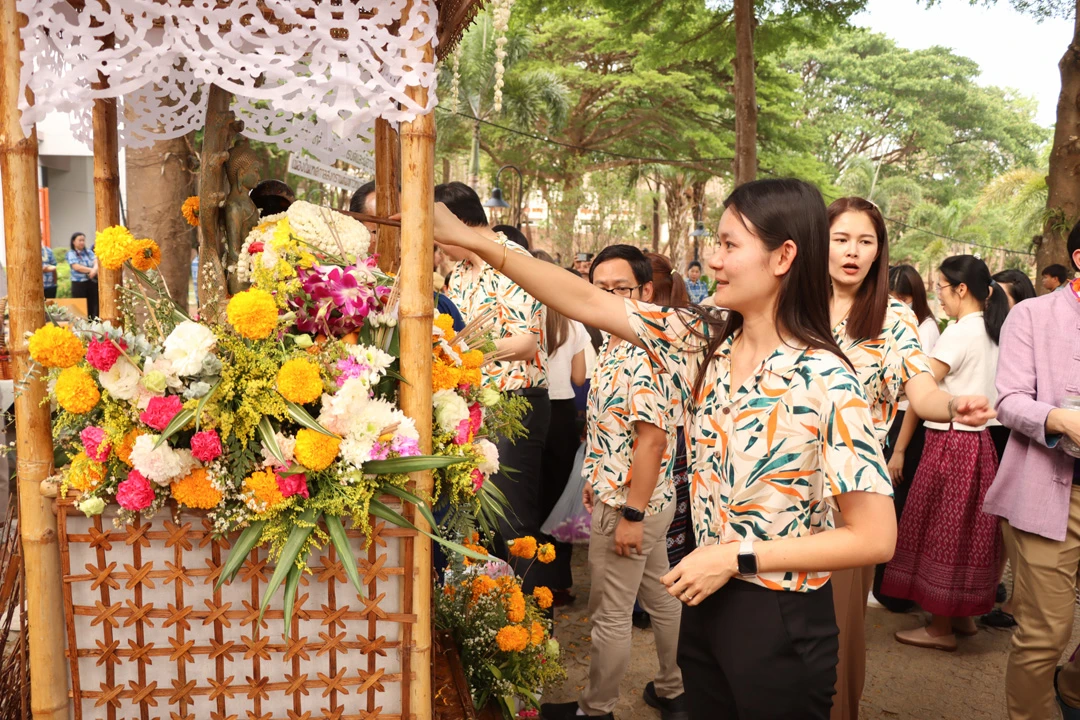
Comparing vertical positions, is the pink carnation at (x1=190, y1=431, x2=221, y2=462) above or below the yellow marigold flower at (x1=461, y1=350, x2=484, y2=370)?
below

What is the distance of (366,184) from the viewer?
3.81 meters

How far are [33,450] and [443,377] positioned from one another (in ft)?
3.09

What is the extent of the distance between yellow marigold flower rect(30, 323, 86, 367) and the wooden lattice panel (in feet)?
1.08

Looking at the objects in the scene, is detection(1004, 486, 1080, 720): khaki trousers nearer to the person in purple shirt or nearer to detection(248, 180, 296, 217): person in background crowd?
the person in purple shirt

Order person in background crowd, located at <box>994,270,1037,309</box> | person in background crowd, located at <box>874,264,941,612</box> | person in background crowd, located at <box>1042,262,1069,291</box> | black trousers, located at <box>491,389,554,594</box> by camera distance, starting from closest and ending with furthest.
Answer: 1. black trousers, located at <box>491,389,554,594</box>
2. person in background crowd, located at <box>874,264,941,612</box>
3. person in background crowd, located at <box>994,270,1037,309</box>
4. person in background crowd, located at <box>1042,262,1069,291</box>

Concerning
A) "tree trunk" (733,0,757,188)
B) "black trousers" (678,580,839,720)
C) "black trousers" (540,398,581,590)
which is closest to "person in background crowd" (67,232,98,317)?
"tree trunk" (733,0,757,188)

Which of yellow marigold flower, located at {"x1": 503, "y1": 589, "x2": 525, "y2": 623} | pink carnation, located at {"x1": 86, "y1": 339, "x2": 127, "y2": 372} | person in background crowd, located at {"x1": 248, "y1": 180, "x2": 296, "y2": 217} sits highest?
person in background crowd, located at {"x1": 248, "y1": 180, "x2": 296, "y2": 217}

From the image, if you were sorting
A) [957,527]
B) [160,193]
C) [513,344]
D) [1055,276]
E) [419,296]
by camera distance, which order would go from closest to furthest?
[419,296], [513,344], [957,527], [160,193], [1055,276]

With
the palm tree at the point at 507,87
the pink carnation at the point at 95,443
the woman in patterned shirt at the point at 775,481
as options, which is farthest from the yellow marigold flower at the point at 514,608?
the palm tree at the point at 507,87

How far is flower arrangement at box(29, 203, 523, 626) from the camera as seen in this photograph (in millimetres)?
1817

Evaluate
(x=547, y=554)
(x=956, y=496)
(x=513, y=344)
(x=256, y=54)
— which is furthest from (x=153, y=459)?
(x=956, y=496)

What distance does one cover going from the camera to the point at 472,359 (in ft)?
7.38

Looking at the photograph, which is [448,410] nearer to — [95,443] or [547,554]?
[95,443]

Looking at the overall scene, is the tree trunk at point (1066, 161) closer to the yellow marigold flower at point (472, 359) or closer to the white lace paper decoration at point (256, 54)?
the yellow marigold flower at point (472, 359)
